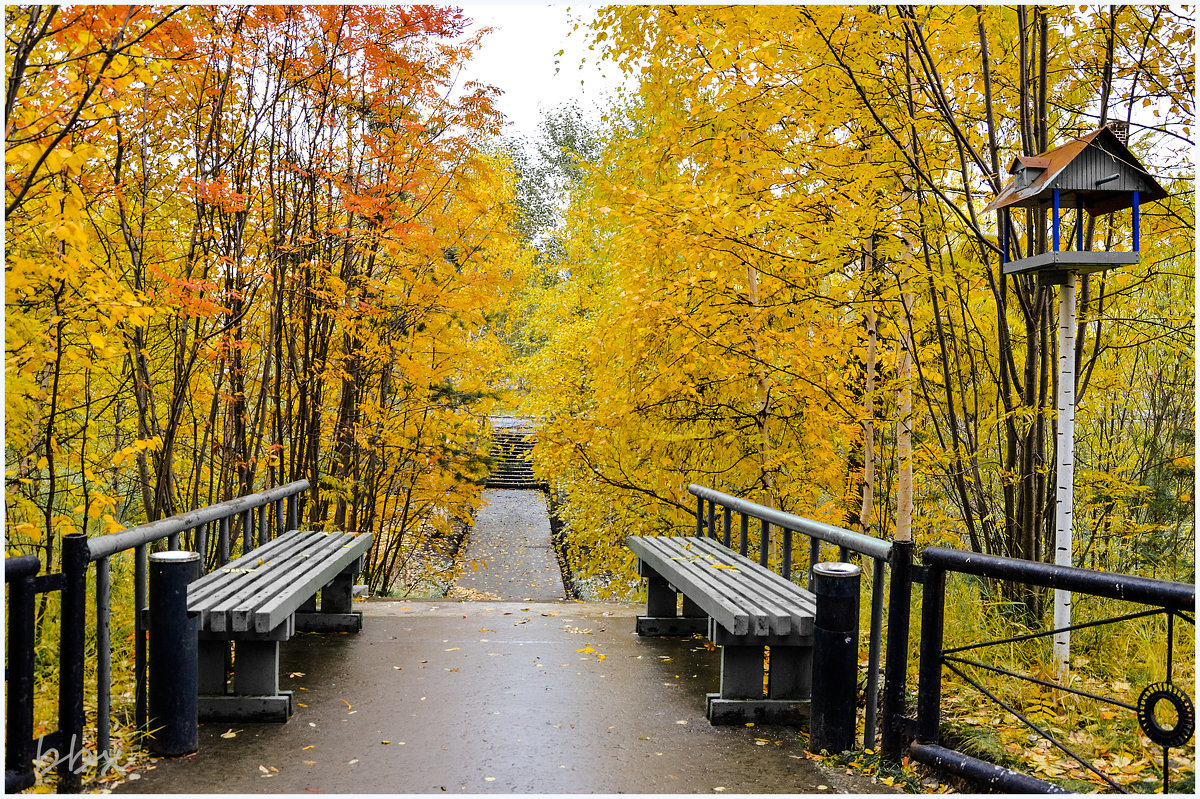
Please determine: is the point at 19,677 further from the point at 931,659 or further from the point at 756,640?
the point at 931,659

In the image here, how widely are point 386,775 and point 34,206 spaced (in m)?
3.66

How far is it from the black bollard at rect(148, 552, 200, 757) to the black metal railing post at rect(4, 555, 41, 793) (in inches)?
20.6

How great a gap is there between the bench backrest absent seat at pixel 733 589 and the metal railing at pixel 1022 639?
1.78ft

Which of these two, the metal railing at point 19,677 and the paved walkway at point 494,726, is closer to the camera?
the metal railing at point 19,677

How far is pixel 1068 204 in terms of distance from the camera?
3.49 m

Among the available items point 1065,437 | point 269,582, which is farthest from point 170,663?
point 1065,437

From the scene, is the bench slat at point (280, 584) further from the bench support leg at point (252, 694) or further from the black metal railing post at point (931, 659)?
the black metal railing post at point (931, 659)

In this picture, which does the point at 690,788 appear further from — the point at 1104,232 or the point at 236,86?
the point at 236,86

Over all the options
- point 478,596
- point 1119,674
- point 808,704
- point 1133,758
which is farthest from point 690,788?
point 478,596

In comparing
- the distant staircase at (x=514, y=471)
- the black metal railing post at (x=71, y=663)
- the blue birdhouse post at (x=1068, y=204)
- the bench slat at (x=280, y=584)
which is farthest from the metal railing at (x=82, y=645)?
the distant staircase at (x=514, y=471)

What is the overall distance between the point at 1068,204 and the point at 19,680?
14.2 ft

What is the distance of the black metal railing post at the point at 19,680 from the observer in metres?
2.56

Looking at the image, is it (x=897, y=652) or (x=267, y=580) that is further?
(x=267, y=580)

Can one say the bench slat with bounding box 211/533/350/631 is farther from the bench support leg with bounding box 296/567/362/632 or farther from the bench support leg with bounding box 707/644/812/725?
the bench support leg with bounding box 707/644/812/725
